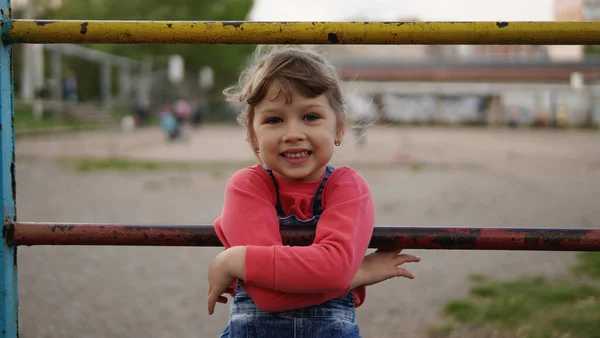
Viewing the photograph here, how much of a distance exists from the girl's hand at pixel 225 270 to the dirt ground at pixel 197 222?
6.34ft

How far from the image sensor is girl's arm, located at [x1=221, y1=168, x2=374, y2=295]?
1.25 metres

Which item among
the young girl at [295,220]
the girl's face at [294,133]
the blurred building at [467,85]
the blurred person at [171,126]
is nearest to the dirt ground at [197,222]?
the young girl at [295,220]

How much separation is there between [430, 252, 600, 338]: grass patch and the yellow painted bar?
2107 millimetres

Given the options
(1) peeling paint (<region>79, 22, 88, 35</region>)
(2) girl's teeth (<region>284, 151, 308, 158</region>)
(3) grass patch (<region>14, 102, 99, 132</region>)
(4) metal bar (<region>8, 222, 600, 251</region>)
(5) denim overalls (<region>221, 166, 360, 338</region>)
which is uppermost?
(1) peeling paint (<region>79, 22, 88, 35</region>)

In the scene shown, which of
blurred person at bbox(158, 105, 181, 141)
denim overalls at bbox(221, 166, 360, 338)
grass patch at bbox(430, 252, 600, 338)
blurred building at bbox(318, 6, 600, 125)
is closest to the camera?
denim overalls at bbox(221, 166, 360, 338)

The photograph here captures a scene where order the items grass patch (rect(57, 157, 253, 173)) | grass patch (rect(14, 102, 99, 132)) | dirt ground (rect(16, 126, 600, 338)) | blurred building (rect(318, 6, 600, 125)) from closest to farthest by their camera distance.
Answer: dirt ground (rect(16, 126, 600, 338)) → grass patch (rect(57, 157, 253, 173)) → grass patch (rect(14, 102, 99, 132)) → blurred building (rect(318, 6, 600, 125))

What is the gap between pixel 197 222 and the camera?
5.67 m

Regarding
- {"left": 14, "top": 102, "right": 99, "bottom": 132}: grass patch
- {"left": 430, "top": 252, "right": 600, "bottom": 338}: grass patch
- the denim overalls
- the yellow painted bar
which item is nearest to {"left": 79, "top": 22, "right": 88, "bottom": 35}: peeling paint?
the yellow painted bar

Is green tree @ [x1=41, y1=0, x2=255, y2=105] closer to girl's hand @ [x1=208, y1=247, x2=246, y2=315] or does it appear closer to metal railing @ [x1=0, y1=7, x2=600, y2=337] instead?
metal railing @ [x1=0, y1=7, x2=600, y2=337]

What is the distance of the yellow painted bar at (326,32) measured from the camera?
1342 mm

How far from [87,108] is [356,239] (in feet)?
84.7

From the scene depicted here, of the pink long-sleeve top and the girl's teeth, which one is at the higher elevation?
the girl's teeth

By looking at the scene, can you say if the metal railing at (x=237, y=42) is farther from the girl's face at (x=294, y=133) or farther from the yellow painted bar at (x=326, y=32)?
the girl's face at (x=294, y=133)

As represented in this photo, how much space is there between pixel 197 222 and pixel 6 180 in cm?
431
